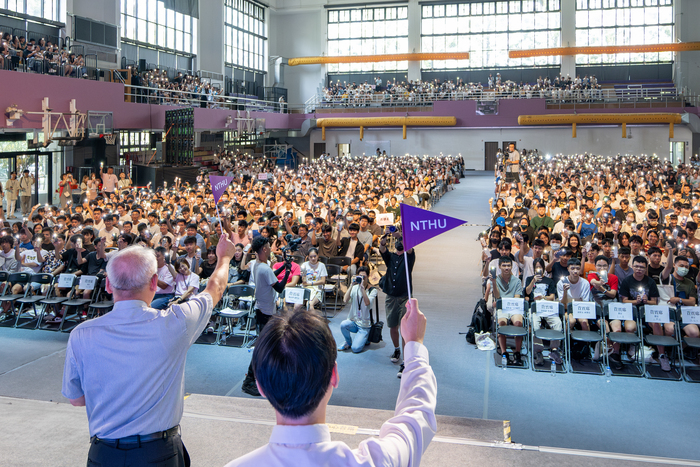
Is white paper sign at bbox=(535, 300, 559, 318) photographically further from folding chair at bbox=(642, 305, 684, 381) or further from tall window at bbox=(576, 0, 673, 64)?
tall window at bbox=(576, 0, 673, 64)

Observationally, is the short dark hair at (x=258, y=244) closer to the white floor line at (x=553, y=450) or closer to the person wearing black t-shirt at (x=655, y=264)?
the white floor line at (x=553, y=450)

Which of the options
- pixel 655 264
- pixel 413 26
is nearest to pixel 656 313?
pixel 655 264

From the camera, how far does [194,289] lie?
900cm

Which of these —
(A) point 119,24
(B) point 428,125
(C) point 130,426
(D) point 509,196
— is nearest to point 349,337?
(C) point 130,426

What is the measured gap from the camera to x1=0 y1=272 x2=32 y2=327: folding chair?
380 inches

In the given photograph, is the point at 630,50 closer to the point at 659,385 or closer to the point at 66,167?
the point at 66,167

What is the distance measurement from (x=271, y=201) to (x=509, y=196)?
703 centimetres

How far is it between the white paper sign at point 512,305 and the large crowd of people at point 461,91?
103 feet

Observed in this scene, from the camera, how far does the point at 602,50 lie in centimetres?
4034

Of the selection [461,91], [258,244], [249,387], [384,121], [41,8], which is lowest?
[249,387]

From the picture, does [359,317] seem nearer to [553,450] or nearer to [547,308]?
[547,308]

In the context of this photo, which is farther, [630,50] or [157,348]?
[630,50]

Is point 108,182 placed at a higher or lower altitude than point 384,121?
lower

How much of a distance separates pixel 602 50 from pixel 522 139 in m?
8.58
